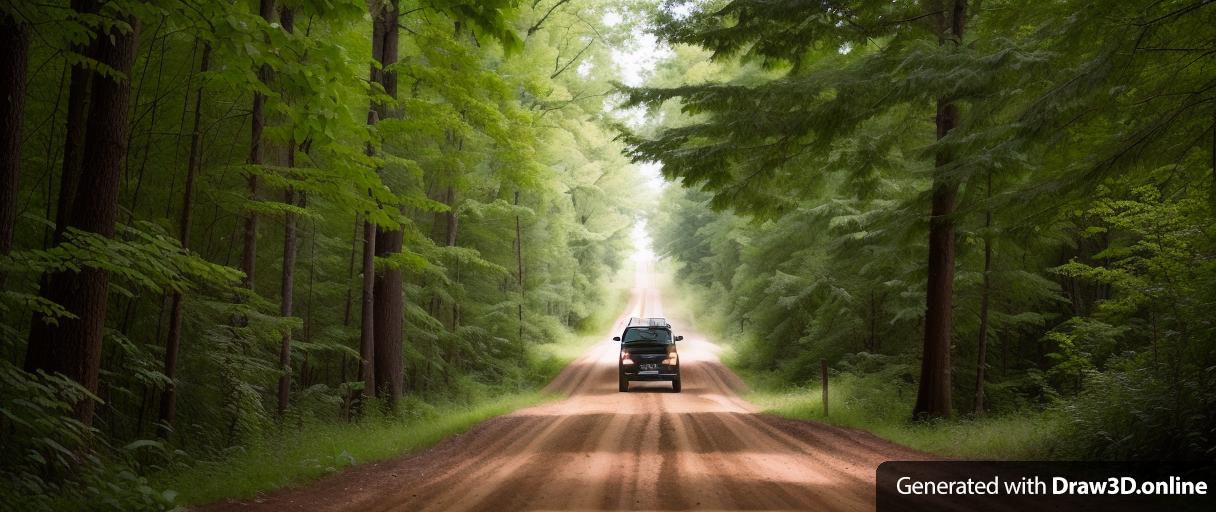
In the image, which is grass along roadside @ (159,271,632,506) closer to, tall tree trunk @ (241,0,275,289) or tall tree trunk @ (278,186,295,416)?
tall tree trunk @ (278,186,295,416)

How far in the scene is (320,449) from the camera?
30.5 ft

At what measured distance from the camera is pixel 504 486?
750 cm

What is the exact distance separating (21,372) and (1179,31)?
10.8 meters

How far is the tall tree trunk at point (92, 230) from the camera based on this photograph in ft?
21.1

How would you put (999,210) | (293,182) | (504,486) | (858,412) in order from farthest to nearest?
(858,412) → (293,182) → (999,210) → (504,486)

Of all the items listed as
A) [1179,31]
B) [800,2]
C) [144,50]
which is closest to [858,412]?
[800,2]

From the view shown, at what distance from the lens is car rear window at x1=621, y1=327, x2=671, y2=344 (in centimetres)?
2136

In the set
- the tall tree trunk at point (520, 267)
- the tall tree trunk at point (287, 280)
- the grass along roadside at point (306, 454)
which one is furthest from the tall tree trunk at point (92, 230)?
the tall tree trunk at point (520, 267)

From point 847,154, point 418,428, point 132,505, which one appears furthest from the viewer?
point 418,428

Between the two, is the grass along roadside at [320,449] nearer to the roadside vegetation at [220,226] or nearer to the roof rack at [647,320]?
the roadside vegetation at [220,226]

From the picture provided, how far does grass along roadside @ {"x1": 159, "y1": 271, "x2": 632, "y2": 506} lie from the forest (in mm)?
67

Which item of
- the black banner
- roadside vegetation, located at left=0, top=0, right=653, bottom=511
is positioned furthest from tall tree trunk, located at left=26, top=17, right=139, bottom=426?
the black banner

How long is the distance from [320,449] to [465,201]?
11310 millimetres

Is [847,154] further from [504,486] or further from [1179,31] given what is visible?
[504,486]
